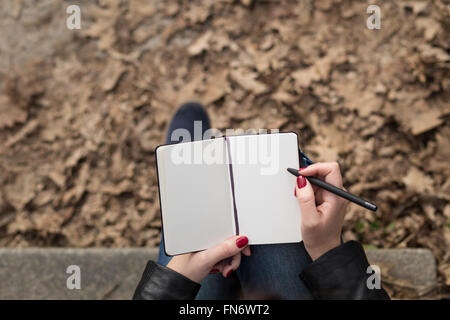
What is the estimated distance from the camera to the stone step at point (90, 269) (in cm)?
217

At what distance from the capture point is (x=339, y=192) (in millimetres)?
1355

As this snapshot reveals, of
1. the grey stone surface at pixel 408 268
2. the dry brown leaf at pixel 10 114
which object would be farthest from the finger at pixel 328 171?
the dry brown leaf at pixel 10 114

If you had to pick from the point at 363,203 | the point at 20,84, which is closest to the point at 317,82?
the point at 363,203

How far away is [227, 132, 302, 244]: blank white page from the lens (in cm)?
141

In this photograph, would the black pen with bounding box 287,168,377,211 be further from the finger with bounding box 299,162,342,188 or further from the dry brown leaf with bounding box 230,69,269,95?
the dry brown leaf with bounding box 230,69,269,95

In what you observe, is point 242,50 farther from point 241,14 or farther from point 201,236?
point 201,236

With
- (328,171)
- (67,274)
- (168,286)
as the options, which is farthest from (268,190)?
(67,274)

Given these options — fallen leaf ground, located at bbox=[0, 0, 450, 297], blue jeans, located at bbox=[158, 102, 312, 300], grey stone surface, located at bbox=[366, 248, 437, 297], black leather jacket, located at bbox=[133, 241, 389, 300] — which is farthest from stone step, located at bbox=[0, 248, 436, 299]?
black leather jacket, located at bbox=[133, 241, 389, 300]

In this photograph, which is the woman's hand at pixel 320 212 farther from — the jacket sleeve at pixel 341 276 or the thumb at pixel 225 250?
the thumb at pixel 225 250

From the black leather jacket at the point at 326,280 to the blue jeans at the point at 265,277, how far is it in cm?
11

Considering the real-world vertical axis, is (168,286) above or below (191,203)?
below

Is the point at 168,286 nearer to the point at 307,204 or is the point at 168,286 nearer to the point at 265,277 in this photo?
the point at 265,277

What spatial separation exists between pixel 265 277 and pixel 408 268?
3.45 feet

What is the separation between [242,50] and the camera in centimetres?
279
